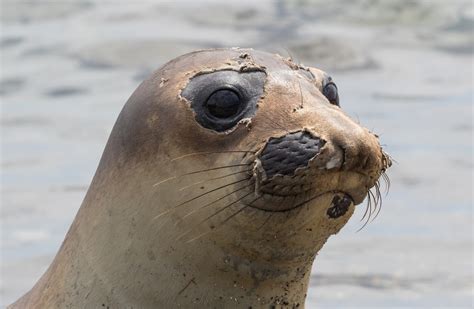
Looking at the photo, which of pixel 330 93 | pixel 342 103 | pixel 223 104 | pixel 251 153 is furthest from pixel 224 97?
pixel 342 103

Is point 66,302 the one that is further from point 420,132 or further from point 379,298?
point 420,132

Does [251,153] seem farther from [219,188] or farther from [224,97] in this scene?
[224,97]

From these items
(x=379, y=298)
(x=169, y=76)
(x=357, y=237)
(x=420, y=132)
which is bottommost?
(x=169, y=76)

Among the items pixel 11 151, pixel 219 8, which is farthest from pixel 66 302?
pixel 219 8

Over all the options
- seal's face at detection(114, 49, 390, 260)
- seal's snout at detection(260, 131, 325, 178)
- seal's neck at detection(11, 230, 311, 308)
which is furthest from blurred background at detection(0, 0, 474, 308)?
seal's snout at detection(260, 131, 325, 178)

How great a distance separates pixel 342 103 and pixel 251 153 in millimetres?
8241

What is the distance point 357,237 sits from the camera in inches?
412

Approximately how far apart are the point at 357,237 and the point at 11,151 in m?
3.77

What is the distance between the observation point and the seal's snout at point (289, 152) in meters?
5.35

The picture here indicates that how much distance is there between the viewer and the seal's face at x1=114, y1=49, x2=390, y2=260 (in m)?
5.39

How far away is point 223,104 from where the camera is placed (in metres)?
5.72

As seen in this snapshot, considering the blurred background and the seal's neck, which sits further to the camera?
the blurred background

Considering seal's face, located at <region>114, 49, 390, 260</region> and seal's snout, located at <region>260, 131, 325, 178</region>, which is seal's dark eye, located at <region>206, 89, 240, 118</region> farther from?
seal's snout, located at <region>260, 131, 325, 178</region>

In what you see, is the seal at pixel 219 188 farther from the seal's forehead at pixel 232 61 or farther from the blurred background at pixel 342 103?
the blurred background at pixel 342 103
